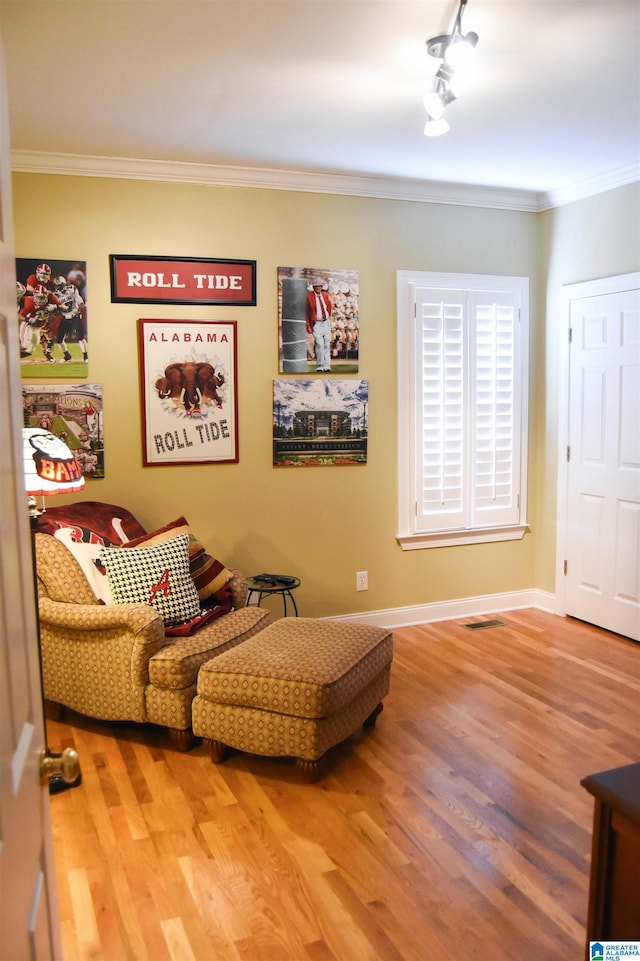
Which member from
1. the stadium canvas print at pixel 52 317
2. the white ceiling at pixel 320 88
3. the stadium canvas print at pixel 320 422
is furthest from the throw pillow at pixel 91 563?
the white ceiling at pixel 320 88

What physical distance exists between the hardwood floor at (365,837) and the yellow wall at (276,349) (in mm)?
1107

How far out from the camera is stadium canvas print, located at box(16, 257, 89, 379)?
379 cm

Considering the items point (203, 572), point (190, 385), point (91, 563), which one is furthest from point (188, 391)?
point (91, 563)

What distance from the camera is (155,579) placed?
3.34 m

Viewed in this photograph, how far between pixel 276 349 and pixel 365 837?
2.68m

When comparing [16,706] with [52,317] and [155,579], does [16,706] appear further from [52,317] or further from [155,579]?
[52,317]

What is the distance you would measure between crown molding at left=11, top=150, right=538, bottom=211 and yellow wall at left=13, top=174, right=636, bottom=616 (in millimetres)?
44

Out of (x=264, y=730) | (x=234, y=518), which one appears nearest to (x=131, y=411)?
(x=234, y=518)

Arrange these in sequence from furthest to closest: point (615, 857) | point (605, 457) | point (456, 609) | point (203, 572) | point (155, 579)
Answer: point (456, 609) → point (605, 457) → point (203, 572) → point (155, 579) → point (615, 857)

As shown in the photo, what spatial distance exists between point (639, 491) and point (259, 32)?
3.12 meters

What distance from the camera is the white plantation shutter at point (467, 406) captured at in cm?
466

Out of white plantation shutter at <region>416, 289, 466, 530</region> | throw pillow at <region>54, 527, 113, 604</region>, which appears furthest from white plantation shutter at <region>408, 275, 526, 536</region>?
throw pillow at <region>54, 527, 113, 604</region>

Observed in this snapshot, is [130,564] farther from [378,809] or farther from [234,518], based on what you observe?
Answer: [378,809]

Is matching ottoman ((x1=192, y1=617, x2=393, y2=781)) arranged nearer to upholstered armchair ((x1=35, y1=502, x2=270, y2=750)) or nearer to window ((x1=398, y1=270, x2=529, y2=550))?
upholstered armchair ((x1=35, y1=502, x2=270, y2=750))
